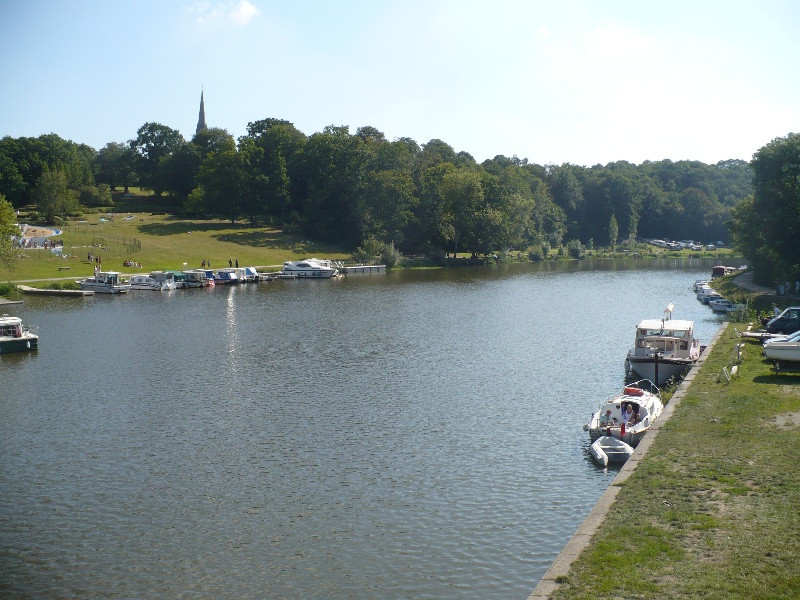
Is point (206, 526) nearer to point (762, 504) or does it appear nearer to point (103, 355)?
point (762, 504)

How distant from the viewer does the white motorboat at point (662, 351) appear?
36.9 m

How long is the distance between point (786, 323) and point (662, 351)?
9.40 m

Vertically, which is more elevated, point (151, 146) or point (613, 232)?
point (151, 146)

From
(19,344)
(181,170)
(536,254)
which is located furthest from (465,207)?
(19,344)

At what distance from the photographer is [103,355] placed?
47094 millimetres

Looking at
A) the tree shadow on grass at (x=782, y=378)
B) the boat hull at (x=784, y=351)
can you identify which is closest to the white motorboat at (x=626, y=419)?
the tree shadow on grass at (x=782, y=378)

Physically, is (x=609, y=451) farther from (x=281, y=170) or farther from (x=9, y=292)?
(x=281, y=170)

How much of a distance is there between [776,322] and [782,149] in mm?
28833

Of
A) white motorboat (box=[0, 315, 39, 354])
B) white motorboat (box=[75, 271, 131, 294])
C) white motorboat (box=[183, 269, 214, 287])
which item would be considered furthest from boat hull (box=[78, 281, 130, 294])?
white motorboat (box=[0, 315, 39, 354])

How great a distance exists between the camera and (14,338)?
47.2 m

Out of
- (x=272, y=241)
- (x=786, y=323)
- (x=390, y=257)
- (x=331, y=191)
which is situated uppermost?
(x=331, y=191)

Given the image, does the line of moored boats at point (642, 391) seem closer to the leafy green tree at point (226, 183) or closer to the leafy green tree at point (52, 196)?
the leafy green tree at point (52, 196)

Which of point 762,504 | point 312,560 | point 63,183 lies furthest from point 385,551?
point 63,183

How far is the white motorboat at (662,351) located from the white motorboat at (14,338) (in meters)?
34.7
